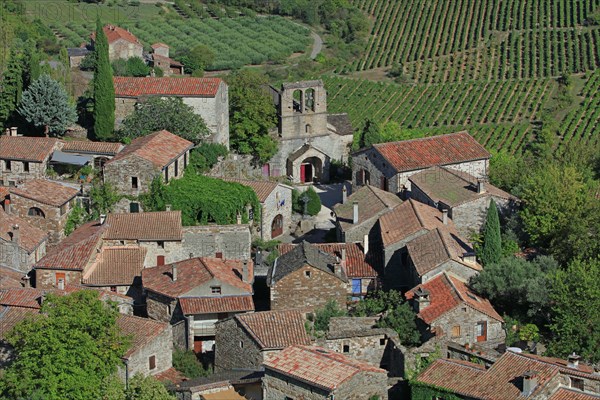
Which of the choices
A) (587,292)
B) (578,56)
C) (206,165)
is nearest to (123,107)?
(206,165)

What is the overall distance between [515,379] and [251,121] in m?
30.6

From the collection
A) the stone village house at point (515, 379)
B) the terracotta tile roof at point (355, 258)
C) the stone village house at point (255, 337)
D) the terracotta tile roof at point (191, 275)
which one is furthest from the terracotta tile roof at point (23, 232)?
the stone village house at point (515, 379)

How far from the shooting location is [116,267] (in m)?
59.8

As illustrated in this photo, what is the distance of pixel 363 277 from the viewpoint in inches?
2319

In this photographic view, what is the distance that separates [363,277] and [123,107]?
776 inches

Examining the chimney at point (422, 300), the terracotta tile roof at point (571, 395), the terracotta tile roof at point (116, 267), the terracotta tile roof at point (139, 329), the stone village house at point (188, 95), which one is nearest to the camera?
the terracotta tile roof at point (571, 395)

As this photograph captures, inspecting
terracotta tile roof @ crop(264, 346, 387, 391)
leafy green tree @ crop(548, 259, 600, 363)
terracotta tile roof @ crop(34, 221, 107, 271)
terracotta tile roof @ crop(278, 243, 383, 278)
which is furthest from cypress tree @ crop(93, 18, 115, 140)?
leafy green tree @ crop(548, 259, 600, 363)

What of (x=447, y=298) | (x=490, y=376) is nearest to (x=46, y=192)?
(x=447, y=298)

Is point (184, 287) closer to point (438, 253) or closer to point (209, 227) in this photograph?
point (209, 227)

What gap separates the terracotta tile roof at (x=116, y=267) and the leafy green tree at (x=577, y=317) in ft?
59.4

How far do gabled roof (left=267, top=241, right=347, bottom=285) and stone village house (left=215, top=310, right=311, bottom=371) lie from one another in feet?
12.4

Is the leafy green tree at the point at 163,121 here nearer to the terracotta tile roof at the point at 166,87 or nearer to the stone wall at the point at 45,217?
the terracotta tile roof at the point at 166,87

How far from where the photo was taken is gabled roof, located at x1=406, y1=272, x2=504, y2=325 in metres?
53.4

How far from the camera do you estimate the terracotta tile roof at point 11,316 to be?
53594 mm
